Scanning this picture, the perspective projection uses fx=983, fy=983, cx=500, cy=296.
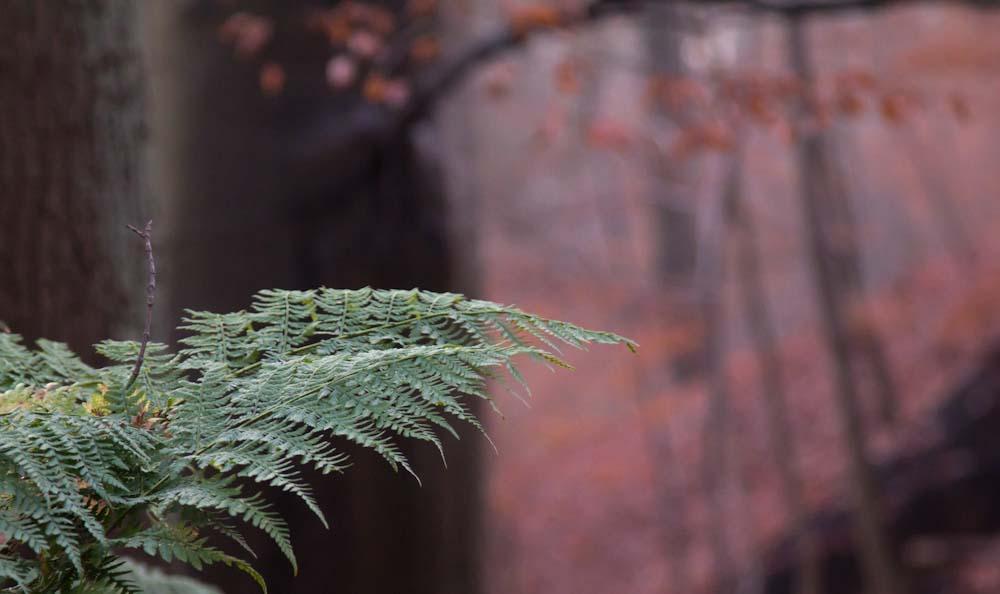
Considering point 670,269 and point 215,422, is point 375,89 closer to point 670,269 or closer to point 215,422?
point 215,422

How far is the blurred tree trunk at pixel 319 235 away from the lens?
395 centimetres

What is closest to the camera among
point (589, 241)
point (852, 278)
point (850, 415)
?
point (850, 415)

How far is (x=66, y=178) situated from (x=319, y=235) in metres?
1.44

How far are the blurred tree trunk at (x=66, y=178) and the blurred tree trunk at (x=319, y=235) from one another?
1.19 m

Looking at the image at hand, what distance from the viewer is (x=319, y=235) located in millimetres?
4098

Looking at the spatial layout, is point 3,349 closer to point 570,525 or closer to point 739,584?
point 739,584

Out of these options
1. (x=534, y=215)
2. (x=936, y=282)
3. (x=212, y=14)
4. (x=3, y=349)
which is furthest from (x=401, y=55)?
(x=936, y=282)

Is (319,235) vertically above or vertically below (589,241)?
below

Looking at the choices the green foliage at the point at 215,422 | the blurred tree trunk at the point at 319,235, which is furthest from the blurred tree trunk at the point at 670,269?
the green foliage at the point at 215,422

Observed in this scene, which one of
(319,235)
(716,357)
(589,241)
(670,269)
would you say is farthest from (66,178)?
(589,241)

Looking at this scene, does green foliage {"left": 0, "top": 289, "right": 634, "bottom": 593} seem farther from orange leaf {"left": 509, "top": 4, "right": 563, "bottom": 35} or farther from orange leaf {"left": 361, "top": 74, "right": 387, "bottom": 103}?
orange leaf {"left": 509, "top": 4, "right": 563, "bottom": 35}

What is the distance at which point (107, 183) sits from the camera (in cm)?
280

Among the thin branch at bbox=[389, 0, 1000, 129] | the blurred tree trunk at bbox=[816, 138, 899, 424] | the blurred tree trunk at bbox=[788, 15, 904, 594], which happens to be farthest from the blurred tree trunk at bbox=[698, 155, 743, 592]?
the thin branch at bbox=[389, 0, 1000, 129]

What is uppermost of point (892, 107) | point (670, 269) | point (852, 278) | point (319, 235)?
point (670, 269)
